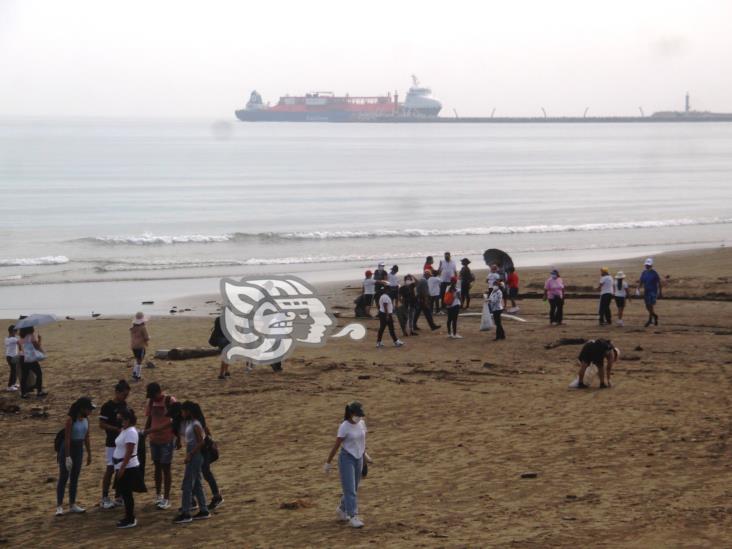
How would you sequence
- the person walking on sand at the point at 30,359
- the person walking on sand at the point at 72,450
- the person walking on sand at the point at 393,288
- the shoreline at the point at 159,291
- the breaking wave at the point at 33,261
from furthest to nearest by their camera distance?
the breaking wave at the point at 33,261 < the shoreline at the point at 159,291 < the person walking on sand at the point at 393,288 < the person walking on sand at the point at 30,359 < the person walking on sand at the point at 72,450

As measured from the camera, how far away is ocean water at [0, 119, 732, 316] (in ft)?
116

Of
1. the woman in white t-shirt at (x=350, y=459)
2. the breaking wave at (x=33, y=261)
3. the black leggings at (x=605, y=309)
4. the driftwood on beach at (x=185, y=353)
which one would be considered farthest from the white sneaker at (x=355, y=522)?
the breaking wave at (x=33, y=261)

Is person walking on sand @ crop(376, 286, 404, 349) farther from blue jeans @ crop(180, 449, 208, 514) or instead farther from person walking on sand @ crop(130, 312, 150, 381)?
blue jeans @ crop(180, 449, 208, 514)

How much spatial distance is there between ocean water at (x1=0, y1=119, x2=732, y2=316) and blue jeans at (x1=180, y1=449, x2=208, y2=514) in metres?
16.5

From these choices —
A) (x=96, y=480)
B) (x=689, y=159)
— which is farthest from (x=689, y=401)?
(x=689, y=159)

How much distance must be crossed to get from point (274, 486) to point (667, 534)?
3.87 metres

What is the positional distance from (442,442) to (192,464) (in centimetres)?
346

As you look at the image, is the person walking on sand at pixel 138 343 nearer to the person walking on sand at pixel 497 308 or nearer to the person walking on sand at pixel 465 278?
the person walking on sand at pixel 497 308

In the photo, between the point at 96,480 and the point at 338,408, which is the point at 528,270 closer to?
the point at 338,408

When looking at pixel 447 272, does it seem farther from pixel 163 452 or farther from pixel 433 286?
pixel 163 452

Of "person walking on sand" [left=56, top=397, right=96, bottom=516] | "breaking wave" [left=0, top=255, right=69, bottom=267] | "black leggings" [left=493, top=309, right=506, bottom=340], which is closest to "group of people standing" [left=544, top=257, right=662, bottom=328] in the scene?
"black leggings" [left=493, top=309, right=506, bottom=340]

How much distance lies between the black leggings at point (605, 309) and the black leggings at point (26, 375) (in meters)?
9.88

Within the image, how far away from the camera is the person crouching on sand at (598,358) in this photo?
1405 centimetres

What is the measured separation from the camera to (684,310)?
830 inches
